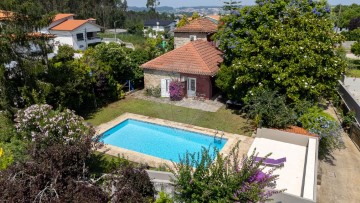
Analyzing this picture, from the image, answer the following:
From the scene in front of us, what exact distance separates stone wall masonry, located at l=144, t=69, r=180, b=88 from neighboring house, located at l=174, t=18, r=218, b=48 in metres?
9.21

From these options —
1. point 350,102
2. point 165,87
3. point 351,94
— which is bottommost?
point 350,102

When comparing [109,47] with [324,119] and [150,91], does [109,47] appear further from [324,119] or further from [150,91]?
[324,119]

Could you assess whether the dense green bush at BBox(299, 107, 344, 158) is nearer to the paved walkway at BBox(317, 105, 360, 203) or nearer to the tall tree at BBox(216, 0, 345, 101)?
the paved walkway at BBox(317, 105, 360, 203)

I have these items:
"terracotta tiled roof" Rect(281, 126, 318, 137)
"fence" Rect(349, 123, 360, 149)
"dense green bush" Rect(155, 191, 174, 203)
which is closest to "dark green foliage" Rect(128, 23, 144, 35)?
"terracotta tiled roof" Rect(281, 126, 318, 137)

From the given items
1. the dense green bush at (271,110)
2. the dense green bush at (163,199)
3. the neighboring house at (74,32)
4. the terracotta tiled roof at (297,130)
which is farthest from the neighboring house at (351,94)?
the neighboring house at (74,32)

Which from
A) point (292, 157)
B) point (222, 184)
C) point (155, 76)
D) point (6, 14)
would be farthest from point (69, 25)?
point (222, 184)

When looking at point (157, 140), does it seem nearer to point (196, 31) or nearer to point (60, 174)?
point (60, 174)

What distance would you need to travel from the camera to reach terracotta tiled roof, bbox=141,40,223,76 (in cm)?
2442

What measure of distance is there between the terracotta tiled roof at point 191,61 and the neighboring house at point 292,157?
9056 millimetres

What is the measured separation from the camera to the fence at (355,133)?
56.2 feet

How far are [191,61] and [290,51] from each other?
993 cm

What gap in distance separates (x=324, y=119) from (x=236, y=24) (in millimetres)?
10483

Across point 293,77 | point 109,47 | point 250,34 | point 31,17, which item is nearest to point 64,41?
point 109,47

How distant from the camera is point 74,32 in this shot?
169ft
